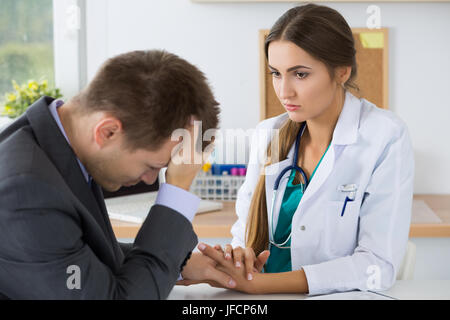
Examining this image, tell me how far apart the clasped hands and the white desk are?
0.7 inches

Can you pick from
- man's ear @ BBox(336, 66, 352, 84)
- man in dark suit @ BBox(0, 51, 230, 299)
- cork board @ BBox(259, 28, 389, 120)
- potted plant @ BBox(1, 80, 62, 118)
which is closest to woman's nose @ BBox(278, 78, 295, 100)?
man's ear @ BBox(336, 66, 352, 84)

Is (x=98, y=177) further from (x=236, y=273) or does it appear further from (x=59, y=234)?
(x=236, y=273)

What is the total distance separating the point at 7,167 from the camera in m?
0.71

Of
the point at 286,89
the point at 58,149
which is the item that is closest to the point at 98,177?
the point at 58,149

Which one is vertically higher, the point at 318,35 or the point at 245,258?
the point at 318,35

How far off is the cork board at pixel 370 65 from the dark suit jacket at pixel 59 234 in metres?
1.62

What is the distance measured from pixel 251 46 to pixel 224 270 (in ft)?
4.81

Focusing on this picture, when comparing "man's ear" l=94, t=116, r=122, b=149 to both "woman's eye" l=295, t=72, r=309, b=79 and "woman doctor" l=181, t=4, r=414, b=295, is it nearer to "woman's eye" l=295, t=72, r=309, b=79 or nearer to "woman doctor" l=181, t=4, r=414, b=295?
"woman doctor" l=181, t=4, r=414, b=295

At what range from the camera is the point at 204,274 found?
110 centimetres

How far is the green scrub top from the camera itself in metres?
1.42

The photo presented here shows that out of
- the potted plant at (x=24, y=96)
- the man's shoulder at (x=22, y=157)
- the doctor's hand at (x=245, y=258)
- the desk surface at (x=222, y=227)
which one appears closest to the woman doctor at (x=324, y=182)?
the doctor's hand at (x=245, y=258)

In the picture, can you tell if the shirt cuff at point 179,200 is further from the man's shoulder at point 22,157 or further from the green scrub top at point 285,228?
the green scrub top at point 285,228

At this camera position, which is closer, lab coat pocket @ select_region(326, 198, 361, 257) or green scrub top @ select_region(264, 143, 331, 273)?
lab coat pocket @ select_region(326, 198, 361, 257)
